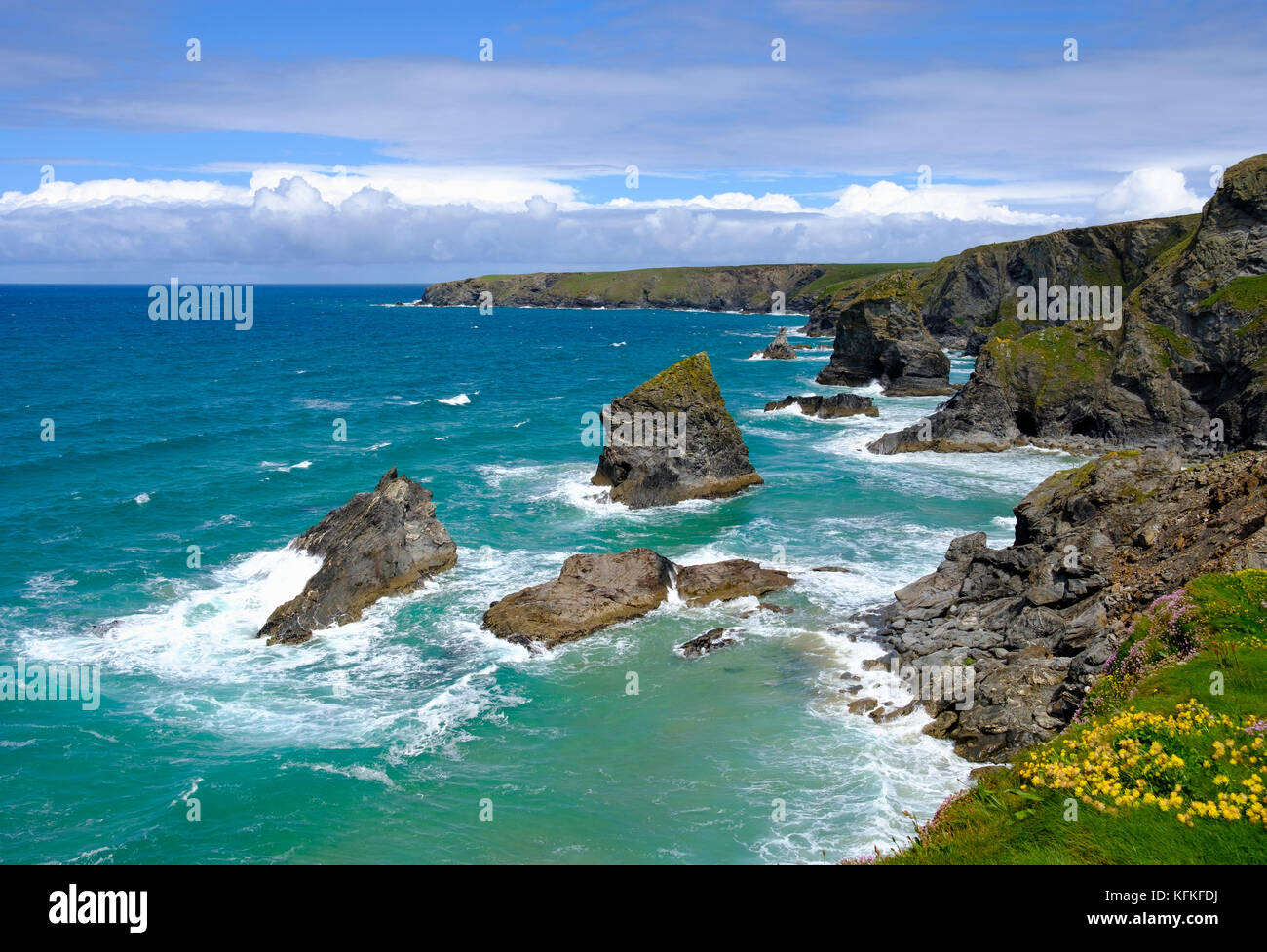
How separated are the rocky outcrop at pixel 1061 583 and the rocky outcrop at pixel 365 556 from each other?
20816 mm

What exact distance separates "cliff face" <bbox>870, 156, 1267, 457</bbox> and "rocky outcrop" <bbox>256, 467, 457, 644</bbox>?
122 ft

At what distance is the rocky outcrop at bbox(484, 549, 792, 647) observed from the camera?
32.8m

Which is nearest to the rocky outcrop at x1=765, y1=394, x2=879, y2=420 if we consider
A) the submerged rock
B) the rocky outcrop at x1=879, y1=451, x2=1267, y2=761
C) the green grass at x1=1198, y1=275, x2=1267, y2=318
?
the green grass at x1=1198, y1=275, x2=1267, y2=318

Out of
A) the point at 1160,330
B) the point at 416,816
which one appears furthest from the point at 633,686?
the point at 1160,330

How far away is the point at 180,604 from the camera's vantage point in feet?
119

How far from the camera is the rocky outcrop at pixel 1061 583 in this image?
21266 mm

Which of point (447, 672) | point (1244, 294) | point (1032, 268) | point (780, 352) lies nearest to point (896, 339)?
point (1244, 294)

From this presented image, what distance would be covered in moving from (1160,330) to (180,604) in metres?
63.4

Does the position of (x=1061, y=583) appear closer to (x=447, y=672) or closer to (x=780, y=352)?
(x=447, y=672)

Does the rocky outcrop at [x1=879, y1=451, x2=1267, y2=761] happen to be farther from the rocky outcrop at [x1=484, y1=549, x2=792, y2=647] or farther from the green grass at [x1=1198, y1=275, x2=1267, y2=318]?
the green grass at [x1=1198, y1=275, x2=1267, y2=318]

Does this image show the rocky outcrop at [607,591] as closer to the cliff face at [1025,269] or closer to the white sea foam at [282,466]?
the white sea foam at [282,466]

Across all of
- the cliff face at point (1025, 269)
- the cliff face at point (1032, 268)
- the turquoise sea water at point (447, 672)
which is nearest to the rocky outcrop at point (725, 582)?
the turquoise sea water at point (447, 672)

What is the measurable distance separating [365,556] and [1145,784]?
31.8 meters
